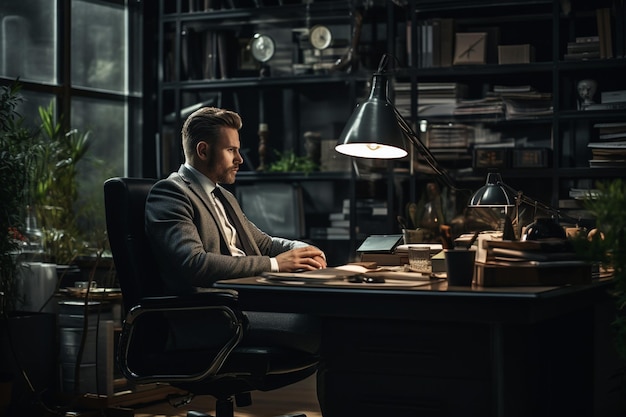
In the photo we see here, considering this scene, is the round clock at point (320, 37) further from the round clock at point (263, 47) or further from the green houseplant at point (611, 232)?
the green houseplant at point (611, 232)

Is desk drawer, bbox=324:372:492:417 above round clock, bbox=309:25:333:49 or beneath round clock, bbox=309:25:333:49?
beneath

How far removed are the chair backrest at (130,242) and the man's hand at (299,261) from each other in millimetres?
429

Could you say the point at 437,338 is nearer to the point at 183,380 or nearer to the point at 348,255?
the point at 183,380

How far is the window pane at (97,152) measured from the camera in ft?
22.0

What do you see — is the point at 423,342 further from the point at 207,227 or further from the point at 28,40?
the point at 28,40

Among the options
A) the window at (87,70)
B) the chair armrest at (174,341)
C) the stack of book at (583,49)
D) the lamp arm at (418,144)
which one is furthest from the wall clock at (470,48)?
the chair armrest at (174,341)

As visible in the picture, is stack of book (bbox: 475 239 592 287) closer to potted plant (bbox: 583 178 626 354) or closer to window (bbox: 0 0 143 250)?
potted plant (bbox: 583 178 626 354)

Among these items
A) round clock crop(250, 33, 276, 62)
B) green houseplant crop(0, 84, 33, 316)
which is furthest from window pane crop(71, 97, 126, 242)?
green houseplant crop(0, 84, 33, 316)

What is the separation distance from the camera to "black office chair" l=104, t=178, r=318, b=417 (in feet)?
10.6

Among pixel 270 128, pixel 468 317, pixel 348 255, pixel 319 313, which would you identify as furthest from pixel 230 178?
pixel 270 128

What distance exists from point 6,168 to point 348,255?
252 centimetres

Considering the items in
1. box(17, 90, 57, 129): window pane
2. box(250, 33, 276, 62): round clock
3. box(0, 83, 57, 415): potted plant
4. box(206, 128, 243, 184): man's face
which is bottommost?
box(0, 83, 57, 415): potted plant

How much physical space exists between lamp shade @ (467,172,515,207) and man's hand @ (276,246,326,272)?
636 mm

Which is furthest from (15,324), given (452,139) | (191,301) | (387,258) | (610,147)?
(610,147)
